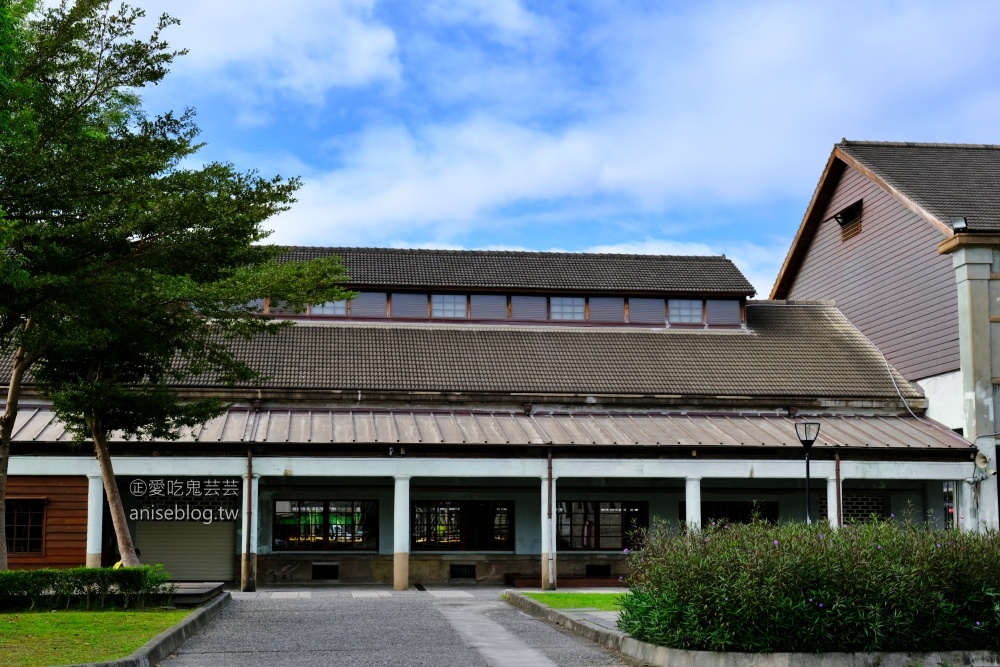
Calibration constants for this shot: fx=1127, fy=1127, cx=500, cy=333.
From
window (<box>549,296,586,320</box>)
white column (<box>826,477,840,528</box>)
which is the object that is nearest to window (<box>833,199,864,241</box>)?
window (<box>549,296,586,320</box>)

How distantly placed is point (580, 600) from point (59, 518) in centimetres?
1363

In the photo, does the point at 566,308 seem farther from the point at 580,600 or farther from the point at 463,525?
the point at 580,600

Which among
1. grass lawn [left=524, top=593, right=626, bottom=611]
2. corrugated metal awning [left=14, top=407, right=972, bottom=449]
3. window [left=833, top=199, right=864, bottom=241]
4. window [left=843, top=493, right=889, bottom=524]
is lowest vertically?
grass lawn [left=524, top=593, right=626, bottom=611]

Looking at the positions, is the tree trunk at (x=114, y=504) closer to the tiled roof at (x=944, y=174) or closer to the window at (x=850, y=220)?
the tiled roof at (x=944, y=174)

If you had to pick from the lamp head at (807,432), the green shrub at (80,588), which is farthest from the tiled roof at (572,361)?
the green shrub at (80,588)

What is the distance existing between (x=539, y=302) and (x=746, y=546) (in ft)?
76.2

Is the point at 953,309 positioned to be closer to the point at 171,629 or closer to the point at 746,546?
the point at 746,546

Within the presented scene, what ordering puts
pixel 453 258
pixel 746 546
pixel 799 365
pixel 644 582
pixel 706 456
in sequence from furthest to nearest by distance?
pixel 453 258, pixel 799 365, pixel 706 456, pixel 644 582, pixel 746 546

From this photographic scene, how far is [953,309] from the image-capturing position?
31141mm

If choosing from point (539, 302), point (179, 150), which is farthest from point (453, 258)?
point (179, 150)

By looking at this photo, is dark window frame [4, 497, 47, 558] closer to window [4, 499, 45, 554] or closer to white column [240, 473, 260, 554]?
window [4, 499, 45, 554]

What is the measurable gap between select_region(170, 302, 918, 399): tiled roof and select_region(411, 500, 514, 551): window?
10.4 feet

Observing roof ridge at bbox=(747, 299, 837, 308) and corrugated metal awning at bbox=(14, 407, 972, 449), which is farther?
roof ridge at bbox=(747, 299, 837, 308)

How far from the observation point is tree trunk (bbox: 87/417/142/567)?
22.0 meters
